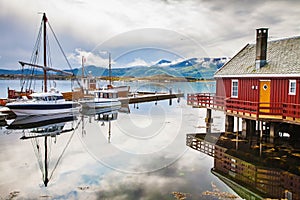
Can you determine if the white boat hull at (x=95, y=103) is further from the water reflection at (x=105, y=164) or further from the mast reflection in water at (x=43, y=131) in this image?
the water reflection at (x=105, y=164)

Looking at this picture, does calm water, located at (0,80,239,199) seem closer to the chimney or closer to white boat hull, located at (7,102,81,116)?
white boat hull, located at (7,102,81,116)

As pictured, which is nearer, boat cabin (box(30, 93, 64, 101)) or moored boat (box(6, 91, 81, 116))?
moored boat (box(6, 91, 81, 116))

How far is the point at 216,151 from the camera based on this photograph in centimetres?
1434

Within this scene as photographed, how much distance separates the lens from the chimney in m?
17.2

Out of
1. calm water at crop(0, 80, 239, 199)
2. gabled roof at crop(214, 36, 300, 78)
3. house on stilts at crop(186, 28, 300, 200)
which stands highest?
gabled roof at crop(214, 36, 300, 78)

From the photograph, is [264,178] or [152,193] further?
[264,178]

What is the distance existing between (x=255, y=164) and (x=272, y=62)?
777cm

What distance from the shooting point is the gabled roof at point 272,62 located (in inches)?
615

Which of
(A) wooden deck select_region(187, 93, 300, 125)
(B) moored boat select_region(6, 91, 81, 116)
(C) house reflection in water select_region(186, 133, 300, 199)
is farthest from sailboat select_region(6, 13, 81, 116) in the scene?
(A) wooden deck select_region(187, 93, 300, 125)

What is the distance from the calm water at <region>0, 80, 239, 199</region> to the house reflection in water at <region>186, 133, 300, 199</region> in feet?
2.10

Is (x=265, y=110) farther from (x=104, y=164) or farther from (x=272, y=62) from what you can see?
(x=104, y=164)

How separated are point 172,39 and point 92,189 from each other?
425 inches

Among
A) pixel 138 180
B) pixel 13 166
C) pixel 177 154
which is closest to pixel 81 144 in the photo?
pixel 13 166

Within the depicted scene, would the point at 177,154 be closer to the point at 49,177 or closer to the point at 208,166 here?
the point at 208,166
